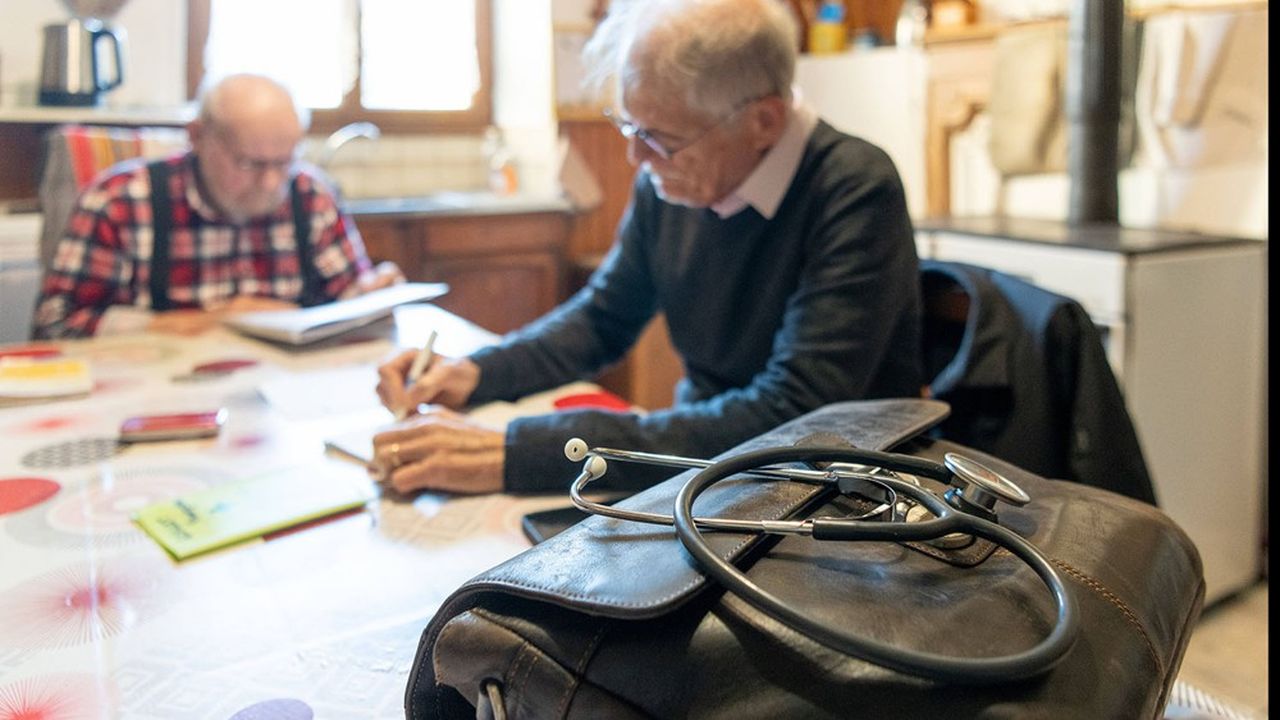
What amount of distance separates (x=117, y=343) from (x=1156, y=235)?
213 centimetres

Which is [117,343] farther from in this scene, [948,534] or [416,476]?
[948,534]

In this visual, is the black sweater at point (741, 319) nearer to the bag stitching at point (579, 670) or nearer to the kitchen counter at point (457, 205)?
the bag stitching at point (579, 670)

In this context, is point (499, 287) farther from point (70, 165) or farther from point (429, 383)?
point (429, 383)

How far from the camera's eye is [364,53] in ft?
12.4

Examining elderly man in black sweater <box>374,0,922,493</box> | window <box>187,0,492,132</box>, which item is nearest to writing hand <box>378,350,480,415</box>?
elderly man in black sweater <box>374,0,922,493</box>

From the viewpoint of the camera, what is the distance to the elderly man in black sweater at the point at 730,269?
1.15 meters

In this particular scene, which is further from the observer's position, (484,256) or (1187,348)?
(484,256)

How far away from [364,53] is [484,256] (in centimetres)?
98

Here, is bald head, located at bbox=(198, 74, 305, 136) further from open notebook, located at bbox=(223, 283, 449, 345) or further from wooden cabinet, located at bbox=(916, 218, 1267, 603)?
wooden cabinet, located at bbox=(916, 218, 1267, 603)

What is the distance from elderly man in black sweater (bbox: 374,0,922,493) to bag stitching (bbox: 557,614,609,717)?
1.70 ft

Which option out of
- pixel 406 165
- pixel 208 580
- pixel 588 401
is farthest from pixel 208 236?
pixel 406 165

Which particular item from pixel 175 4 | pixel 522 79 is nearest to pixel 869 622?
pixel 175 4

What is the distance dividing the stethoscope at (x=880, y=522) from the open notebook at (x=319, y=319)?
1.09 meters

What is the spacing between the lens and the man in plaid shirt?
1998 mm
